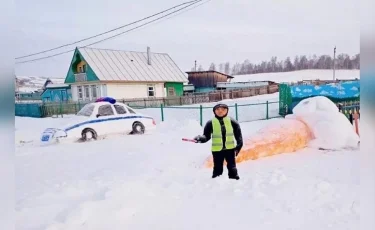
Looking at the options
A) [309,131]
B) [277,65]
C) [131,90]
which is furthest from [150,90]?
[309,131]

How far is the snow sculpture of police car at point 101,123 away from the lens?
1.73m

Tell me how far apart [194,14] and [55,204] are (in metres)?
1.19

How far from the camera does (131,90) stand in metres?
1.73

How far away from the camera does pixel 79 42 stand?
1.55 m

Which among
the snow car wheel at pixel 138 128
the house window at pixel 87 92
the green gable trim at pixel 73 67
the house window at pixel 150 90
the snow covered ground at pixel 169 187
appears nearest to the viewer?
the snow covered ground at pixel 169 187

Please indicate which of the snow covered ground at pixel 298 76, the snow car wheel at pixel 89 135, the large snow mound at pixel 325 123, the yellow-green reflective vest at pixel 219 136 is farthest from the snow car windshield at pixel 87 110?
the large snow mound at pixel 325 123

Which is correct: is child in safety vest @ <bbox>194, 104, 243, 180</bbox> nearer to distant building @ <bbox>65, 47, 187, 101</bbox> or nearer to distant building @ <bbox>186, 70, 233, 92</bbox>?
distant building @ <bbox>186, 70, 233, 92</bbox>

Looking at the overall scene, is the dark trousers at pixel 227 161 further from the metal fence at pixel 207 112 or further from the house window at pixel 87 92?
the house window at pixel 87 92

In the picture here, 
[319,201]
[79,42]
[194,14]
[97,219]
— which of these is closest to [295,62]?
[194,14]

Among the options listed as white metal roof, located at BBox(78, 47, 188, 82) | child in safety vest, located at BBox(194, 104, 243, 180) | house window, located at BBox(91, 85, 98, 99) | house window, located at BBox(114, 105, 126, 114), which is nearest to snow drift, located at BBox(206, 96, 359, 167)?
child in safety vest, located at BBox(194, 104, 243, 180)

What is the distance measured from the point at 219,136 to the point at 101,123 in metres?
0.73

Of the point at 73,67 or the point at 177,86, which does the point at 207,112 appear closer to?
the point at 177,86

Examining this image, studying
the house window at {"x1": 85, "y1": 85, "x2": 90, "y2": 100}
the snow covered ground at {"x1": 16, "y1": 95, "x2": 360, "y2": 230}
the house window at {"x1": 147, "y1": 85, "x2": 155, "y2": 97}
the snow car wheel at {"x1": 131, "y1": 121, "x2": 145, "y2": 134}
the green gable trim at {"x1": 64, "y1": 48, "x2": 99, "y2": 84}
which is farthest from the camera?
the snow car wheel at {"x1": 131, "y1": 121, "x2": 145, "y2": 134}

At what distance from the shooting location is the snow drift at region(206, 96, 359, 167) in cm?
194
